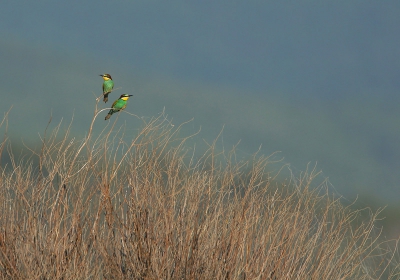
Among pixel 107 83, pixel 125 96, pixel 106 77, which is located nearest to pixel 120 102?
pixel 125 96

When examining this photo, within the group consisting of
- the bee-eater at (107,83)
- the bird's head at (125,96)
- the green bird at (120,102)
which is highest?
the bee-eater at (107,83)

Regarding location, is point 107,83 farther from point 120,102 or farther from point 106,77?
point 120,102

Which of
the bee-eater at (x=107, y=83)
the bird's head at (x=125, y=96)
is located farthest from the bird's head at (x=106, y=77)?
the bird's head at (x=125, y=96)

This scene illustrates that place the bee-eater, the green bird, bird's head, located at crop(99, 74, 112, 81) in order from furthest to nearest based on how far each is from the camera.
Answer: bird's head, located at crop(99, 74, 112, 81) < the bee-eater < the green bird

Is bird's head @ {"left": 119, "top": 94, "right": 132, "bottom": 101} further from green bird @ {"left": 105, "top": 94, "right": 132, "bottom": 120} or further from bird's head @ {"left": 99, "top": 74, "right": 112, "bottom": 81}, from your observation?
bird's head @ {"left": 99, "top": 74, "right": 112, "bottom": 81}

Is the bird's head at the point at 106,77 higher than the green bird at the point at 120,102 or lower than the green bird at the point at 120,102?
higher

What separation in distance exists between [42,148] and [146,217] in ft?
3.92

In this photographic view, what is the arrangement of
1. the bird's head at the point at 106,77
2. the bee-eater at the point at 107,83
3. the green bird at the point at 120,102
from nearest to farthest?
the green bird at the point at 120,102 < the bee-eater at the point at 107,83 < the bird's head at the point at 106,77

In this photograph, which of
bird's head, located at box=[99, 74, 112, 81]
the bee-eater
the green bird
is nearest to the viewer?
the green bird

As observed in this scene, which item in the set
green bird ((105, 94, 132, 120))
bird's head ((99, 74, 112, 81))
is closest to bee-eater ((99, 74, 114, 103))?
bird's head ((99, 74, 112, 81))

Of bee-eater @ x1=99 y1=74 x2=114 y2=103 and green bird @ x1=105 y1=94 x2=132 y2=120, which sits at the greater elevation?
bee-eater @ x1=99 y1=74 x2=114 y2=103

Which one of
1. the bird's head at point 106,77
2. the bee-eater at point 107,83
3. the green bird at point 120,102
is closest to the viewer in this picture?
the green bird at point 120,102

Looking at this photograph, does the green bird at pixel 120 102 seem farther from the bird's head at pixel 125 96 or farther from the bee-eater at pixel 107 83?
the bee-eater at pixel 107 83

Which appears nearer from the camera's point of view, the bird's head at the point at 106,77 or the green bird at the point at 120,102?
the green bird at the point at 120,102
